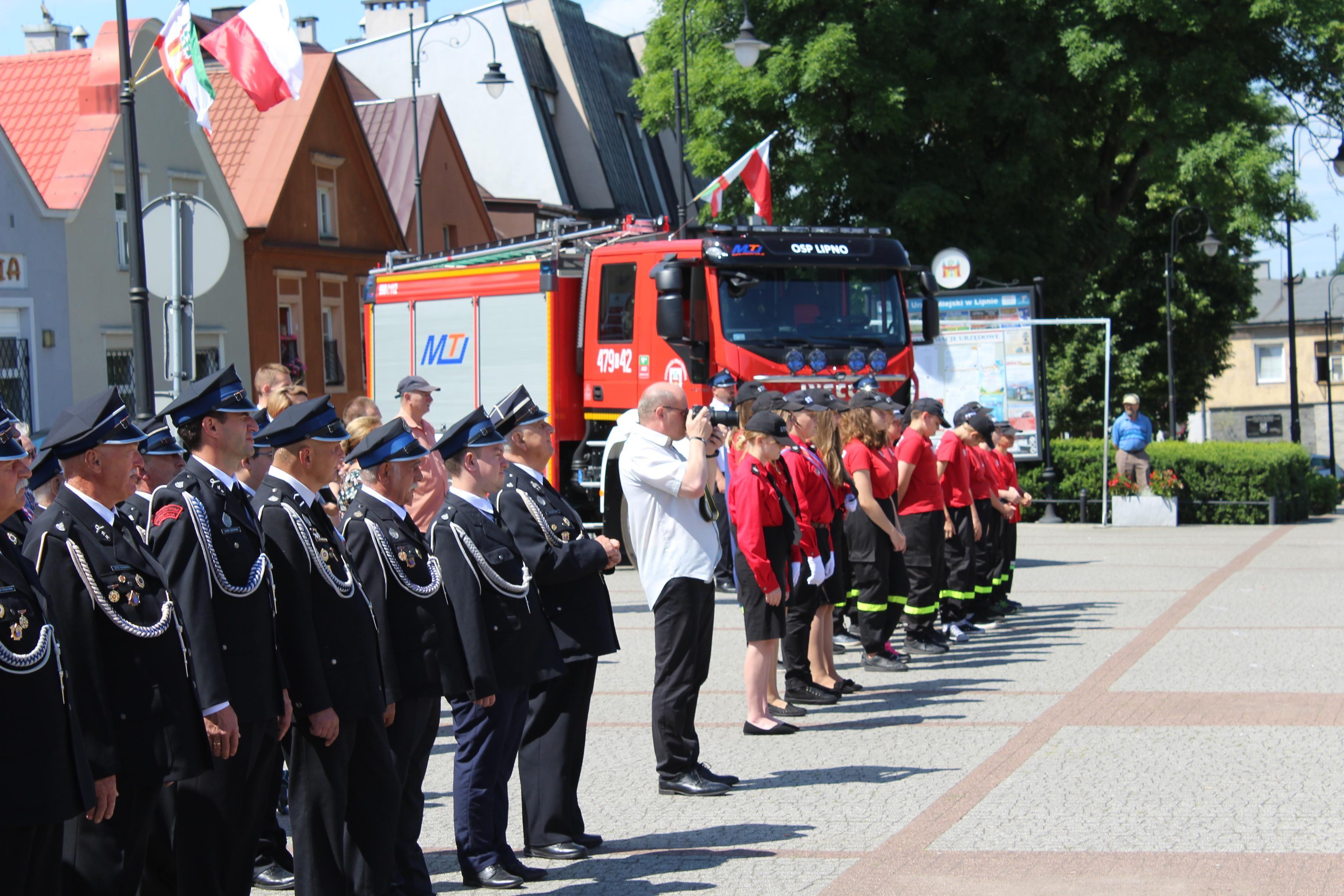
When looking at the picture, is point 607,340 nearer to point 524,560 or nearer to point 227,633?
point 524,560

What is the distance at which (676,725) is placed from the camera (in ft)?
23.0

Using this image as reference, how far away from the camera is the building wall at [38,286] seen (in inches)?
937

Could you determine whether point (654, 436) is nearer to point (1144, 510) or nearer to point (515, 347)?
point (515, 347)

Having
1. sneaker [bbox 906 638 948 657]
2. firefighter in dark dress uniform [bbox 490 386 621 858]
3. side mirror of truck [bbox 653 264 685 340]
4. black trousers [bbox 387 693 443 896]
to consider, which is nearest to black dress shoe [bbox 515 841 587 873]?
firefighter in dark dress uniform [bbox 490 386 621 858]

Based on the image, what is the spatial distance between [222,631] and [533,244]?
12.8m

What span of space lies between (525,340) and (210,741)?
40.1 ft

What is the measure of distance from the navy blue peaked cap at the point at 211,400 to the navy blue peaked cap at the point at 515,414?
1460mm

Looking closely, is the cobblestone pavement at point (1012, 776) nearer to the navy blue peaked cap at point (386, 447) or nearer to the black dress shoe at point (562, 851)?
the black dress shoe at point (562, 851)

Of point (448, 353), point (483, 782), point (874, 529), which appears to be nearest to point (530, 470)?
point (483, 782)

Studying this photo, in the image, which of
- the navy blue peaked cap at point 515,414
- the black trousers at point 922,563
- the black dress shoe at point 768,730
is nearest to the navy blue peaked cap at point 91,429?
the navy blue peaked cap at point 515,414

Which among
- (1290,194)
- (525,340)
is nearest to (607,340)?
(525,340)

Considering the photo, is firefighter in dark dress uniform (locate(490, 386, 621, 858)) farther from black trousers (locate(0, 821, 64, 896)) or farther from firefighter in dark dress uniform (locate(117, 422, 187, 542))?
black trousers (locate(0, 821, 64, 896))

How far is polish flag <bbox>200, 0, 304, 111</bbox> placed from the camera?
41.3 ft

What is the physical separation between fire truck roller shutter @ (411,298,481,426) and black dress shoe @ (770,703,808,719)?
28.4ft
